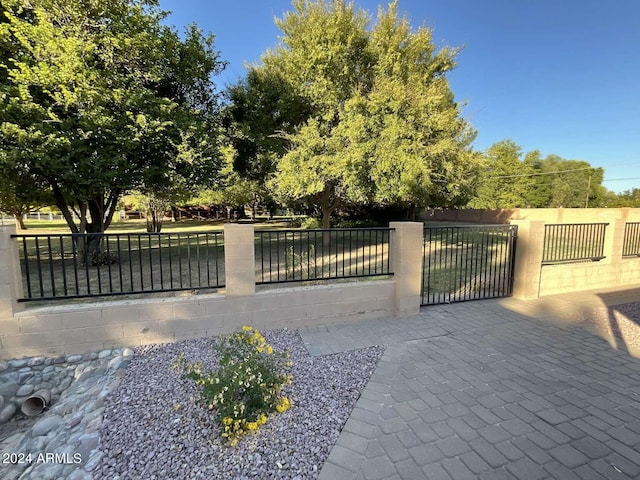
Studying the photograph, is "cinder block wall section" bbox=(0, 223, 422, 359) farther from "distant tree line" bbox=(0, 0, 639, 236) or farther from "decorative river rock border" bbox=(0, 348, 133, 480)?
Result: "distant tree line" bbox=(0, 0, 639, 236)

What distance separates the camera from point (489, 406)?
8.41 ft

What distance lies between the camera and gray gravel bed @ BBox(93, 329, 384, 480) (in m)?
1.96

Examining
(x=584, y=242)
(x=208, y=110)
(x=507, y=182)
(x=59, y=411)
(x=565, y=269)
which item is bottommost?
(x=59, y=411)

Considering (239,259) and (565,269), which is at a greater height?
(239,259)

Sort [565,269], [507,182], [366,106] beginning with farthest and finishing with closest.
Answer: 1. [507,182]
2. [366,106]
3. [565,269]

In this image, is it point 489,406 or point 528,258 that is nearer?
point 489,406

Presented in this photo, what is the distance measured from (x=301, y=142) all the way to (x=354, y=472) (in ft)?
28.2

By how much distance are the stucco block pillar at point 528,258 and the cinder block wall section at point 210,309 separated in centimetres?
222

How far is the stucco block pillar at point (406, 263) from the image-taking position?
176 inches

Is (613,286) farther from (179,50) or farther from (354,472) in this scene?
(179,50)

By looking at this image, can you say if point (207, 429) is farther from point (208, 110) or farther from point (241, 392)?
point (208, 110)

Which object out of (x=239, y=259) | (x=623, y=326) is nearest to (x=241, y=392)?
(x=239, y=259)

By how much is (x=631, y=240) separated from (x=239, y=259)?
8168 mm

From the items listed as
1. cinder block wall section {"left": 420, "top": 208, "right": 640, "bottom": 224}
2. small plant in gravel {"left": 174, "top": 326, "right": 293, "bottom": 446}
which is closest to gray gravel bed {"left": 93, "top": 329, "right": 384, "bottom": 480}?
small plant in gravel {"left": 174, "top": 326, "right": 293, "bottom": 446}
